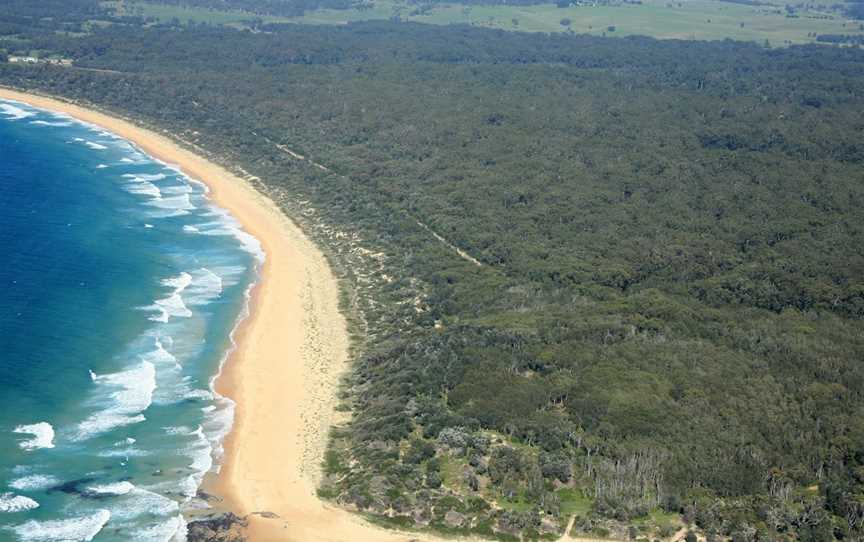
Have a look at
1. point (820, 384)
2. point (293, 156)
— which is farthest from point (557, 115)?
point (820, 384)

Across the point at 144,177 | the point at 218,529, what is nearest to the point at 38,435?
the point at 218,529

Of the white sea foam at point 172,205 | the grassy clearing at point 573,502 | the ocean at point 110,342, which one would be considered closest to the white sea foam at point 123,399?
the ocean at point 110,342

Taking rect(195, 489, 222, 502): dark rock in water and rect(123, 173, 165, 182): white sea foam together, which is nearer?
rect(195, 489, 222, 502): dark rock in water

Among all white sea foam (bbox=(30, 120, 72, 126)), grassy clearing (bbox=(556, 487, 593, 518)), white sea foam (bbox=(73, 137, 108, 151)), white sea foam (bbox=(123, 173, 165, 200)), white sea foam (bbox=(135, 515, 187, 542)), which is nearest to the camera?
white sea foam (bbox=(135, 515, 187, 542))

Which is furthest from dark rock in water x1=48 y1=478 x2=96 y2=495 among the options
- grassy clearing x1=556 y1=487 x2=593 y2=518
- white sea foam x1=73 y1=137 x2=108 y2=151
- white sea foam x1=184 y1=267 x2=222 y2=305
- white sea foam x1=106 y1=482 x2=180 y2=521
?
white sea foam x1=73 y1=137 x2=108 y2=151

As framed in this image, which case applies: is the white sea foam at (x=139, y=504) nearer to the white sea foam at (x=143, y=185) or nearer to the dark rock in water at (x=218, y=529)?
the dark rock in water at (x=218, y=529)

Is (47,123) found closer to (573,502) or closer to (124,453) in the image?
(124,453)

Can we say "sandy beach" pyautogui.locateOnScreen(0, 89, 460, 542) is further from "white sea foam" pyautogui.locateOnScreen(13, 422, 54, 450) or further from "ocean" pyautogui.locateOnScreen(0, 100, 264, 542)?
"white sea foam" pyautogui.locateOnScreen(13, 422, 54, 450)
